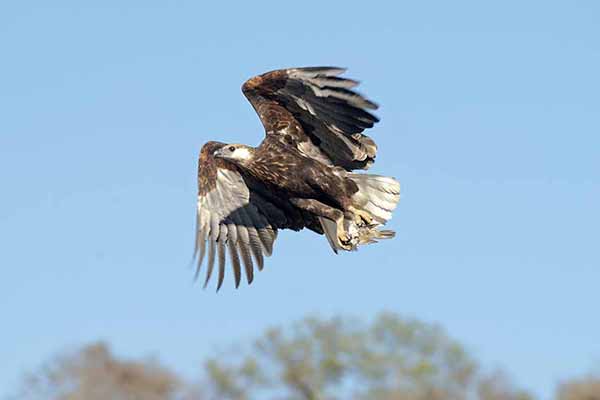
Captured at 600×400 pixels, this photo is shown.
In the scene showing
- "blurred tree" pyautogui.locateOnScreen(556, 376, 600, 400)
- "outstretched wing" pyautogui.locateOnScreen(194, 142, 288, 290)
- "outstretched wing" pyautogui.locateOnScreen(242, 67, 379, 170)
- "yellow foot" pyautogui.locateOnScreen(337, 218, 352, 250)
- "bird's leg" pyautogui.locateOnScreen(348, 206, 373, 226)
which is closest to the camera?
"outstretched wing" pyautogui.locateOnScreen(242, 67, 379, 170)

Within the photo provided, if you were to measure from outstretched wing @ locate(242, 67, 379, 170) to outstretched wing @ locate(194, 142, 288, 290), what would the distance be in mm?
1507

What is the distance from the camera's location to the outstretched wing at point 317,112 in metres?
17.2

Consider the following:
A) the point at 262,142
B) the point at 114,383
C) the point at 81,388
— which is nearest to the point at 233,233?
the point at 262,142

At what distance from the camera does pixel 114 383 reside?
41.1 metres

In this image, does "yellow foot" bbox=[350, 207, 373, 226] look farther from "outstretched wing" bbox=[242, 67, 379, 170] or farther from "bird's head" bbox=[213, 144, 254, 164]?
"bird's head" bbox=[213, 144, 254, 164]

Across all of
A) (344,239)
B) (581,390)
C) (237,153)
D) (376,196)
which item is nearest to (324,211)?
(344,239)

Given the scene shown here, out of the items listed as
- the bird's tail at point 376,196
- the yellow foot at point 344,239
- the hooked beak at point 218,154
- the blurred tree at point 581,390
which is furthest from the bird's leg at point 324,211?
the blurred tree at point 581,390

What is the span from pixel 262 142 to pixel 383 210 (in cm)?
→ 160

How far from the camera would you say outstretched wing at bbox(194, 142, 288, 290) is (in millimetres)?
19609

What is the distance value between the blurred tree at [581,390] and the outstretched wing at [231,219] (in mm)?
23290

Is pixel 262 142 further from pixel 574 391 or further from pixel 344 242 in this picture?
pixel 574 391

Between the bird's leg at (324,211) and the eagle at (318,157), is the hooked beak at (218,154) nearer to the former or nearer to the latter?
the eagle at (318,157)

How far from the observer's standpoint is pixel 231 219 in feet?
64.9

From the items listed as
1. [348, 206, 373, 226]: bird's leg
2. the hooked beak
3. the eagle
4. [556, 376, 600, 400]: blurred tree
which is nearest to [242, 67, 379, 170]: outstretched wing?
the eagle
